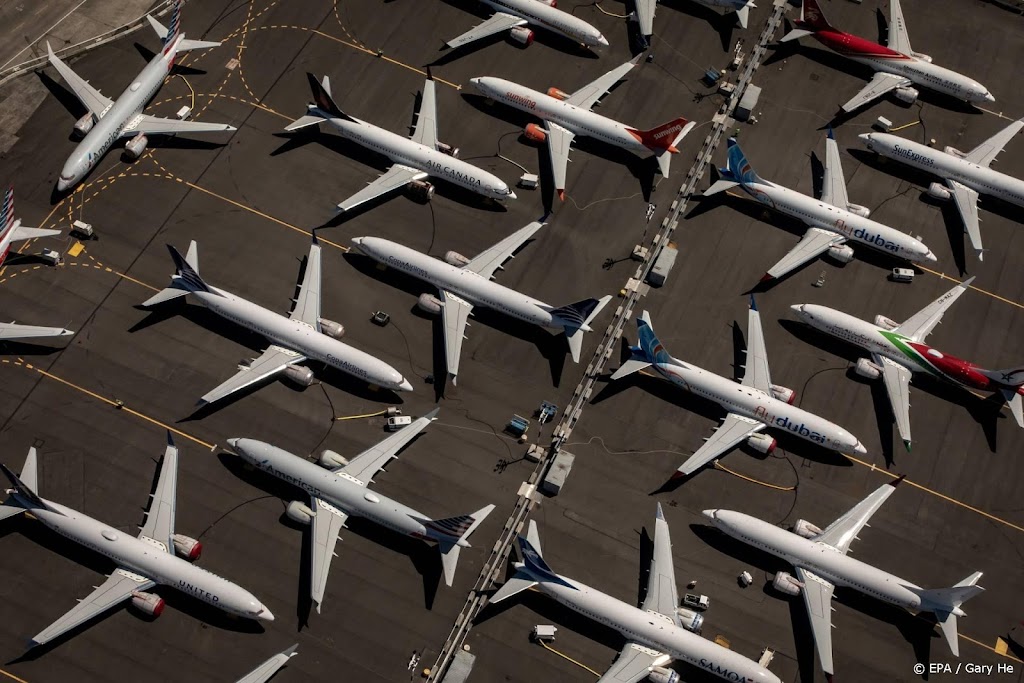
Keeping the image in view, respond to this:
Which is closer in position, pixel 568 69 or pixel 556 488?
pixel 556 488

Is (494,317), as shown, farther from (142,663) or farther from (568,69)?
(142,663)

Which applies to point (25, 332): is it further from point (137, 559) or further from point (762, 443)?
point (762, 443)

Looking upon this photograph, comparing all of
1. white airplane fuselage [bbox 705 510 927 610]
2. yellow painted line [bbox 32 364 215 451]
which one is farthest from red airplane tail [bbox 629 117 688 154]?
yellow painted line [bbox 32 364 215 451]

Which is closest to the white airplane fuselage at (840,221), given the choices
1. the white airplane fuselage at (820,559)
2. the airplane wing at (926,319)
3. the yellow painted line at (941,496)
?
the airplane wing at (926,319)

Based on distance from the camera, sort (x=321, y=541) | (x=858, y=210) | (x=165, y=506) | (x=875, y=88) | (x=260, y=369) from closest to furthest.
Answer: (x=321, y=541) < (x=165, y=506) < (x=260, y=369) < (x=858, y=210) < (x=875, y=88)

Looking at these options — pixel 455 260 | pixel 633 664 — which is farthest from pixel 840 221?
pixel 633 664

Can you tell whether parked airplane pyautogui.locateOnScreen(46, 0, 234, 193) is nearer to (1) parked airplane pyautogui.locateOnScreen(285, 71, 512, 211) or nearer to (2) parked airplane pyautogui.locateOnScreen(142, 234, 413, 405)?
(1) parked airplane pyautogui.locateOnScreen(285, 71, 512, 211)

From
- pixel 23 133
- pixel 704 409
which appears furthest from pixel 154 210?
pixel 704 409
